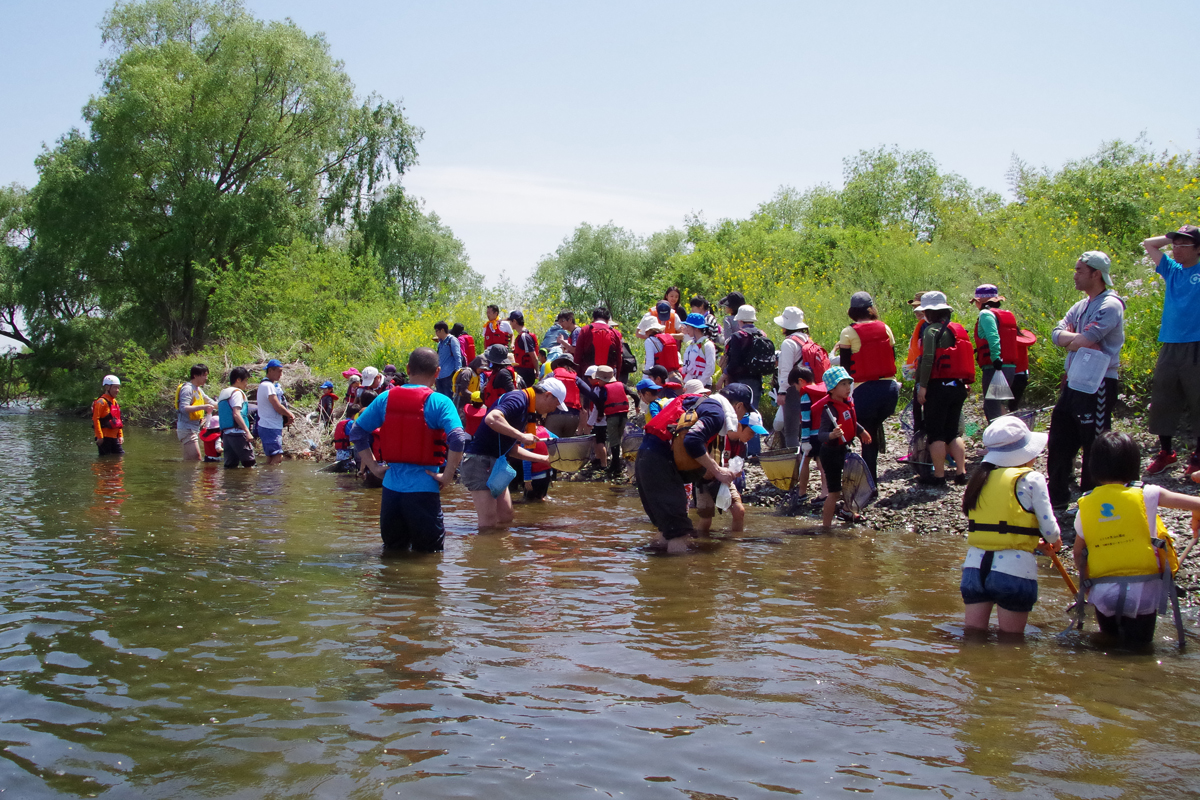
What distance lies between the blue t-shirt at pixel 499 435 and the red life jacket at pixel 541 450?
382 mm

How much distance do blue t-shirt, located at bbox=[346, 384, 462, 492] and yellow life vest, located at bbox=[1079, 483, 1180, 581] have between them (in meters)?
4.56

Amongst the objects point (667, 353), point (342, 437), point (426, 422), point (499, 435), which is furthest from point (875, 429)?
point (342, 437)

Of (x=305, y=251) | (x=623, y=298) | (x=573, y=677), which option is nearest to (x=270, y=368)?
(x=573, y=677)

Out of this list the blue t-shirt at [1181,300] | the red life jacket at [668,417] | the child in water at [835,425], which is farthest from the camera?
the child in water at [835,425]

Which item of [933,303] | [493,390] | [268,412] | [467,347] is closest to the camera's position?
[933,303]

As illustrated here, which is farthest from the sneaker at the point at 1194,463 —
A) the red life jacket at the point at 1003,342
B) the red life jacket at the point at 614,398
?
the red life jacket at the point at 614,398

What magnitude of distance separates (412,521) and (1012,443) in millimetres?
4698

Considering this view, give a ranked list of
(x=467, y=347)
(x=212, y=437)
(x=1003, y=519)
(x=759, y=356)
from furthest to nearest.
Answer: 1. (x=467, y=347)
2. (x=212, y=437)
3. (x=759, y=356)
4. (x=1003, y=519)

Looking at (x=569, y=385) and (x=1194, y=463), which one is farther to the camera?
(x=569, y=385)

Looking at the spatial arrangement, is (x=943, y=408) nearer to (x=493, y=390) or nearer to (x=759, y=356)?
(x=759, y=356)

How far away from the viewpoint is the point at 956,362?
9672 mm

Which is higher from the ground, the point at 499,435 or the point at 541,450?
the point at 499,435

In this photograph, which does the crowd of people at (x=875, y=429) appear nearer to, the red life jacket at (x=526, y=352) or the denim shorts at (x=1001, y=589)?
the denim shorts at (x=1001, y=589)

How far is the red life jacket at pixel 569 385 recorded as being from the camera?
12.1 meters
